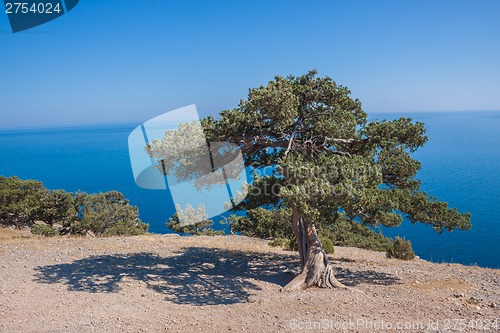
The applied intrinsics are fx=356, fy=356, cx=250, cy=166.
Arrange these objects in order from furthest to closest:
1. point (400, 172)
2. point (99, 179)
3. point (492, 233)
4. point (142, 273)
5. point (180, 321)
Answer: point (99, 179), point (492, 233), point (142, 273), point (400, 172), point (180, 321)

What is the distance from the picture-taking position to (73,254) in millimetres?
15016

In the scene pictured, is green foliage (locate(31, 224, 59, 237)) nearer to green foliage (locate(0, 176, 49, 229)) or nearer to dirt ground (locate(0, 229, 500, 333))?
green foliage (locate(0, 176, 49, 229))

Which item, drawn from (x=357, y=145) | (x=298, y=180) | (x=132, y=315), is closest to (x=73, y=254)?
(x=132, y=315)

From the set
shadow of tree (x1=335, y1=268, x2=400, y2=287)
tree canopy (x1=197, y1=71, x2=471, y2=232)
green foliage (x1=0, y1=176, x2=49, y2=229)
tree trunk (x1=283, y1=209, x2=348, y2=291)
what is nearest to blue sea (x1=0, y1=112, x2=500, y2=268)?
tree canopy (x1=197, y1=71, x2=471, y2=232)

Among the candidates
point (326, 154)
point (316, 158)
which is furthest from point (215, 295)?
point (326, 154)

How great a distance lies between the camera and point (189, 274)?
1309 centimetres

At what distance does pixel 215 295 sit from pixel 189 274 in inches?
100

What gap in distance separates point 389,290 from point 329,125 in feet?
18.0

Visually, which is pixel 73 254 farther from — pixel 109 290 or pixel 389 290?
pixel 389 290

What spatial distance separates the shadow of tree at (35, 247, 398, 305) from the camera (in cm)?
1096

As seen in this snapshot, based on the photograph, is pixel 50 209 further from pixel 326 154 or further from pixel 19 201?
pixel 326 154

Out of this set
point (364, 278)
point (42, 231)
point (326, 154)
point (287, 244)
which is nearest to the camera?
point (326, 154)

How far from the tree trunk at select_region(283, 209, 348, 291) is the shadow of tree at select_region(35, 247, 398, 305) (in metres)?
1.00

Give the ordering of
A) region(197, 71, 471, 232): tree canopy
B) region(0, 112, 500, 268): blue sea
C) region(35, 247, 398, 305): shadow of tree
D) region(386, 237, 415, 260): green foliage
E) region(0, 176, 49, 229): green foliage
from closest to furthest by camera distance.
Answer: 1. region(197, 71, 471, 232): tree canopy
2. region(35, 247, 398, 305): shadow of tree
3. region(386, 237, 415, 260): green foliage
4. region(0, 176, 49, 229): green foliage
5. region(0, 112, 500, 268): blue sea
